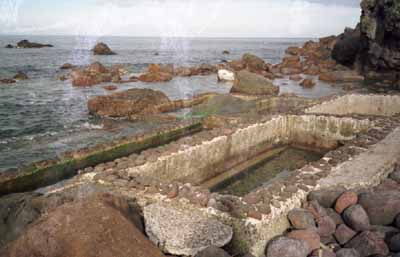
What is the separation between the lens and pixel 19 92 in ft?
89.1

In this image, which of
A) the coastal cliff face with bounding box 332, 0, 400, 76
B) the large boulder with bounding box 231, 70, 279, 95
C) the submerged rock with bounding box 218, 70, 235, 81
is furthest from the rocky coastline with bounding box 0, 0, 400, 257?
the coastal cliff face with bounding box 332, 0, 400, 76

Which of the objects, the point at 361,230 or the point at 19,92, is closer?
the point at 361,230

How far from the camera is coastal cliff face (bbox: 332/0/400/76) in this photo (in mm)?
32156

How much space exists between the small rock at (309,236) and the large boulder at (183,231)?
0.84m

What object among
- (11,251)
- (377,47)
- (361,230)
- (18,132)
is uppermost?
(377,47)

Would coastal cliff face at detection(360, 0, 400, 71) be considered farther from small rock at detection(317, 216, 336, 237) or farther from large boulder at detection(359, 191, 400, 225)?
small rock at detection(317, 216, 336, 237)

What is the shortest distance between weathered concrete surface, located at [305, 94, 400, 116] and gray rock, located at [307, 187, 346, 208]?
8627 mm

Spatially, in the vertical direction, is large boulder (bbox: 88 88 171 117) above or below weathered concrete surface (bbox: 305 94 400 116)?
below

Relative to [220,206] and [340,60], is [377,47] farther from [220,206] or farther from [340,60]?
[220,206]

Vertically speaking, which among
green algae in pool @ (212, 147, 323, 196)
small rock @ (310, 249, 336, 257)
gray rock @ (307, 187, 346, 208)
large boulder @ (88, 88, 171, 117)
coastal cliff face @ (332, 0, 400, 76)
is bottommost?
green algae in pool @ (212, 147, 323, 196)

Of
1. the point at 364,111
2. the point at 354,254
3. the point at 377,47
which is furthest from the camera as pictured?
the point at 377,47

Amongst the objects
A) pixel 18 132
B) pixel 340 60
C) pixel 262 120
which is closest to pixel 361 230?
pixel 262 120

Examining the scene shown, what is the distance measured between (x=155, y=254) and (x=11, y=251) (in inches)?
55.6

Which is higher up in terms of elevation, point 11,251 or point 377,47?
point 377,47
